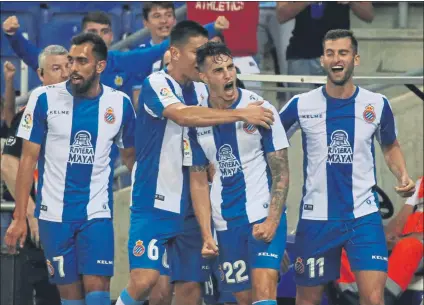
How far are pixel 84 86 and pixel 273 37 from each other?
13.3 ft

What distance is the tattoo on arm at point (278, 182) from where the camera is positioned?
884 cm

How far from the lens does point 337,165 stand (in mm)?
9461

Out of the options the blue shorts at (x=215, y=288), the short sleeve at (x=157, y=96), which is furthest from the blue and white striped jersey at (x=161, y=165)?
the blue shorts at (x=215, y=288)

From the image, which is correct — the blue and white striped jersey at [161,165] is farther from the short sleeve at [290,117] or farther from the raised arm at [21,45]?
the raised arm at [21,45]

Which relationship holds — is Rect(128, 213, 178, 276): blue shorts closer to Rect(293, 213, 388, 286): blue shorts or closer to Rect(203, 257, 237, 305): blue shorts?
Answer: Rect(203, 257, 237, 305): blue shorts

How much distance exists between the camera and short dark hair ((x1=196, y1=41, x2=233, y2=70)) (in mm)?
9024

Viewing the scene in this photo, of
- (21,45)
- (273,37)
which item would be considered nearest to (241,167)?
(21,45)

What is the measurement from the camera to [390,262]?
1084 centimetres

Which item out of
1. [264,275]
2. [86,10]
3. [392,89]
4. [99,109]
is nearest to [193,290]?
[264,275]

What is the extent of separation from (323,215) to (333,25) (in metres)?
3.31

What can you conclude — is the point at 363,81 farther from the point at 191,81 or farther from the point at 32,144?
the point at 32,144

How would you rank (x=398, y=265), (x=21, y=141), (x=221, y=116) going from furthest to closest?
(x=398, y=265)
(x=21, y=141)
(x=221, y=116)

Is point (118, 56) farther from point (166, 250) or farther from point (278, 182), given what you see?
point (278, 182)

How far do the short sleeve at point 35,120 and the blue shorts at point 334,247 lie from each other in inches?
80.0
